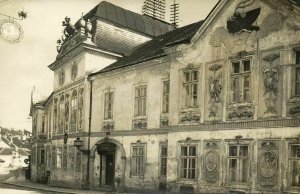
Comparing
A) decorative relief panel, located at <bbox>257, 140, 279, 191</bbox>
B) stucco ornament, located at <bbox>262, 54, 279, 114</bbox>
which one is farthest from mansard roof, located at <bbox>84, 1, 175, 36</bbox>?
decorative relief panel, located at <bbox>257, 140, 279, 191</bbox>

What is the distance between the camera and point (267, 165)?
31.0 ft

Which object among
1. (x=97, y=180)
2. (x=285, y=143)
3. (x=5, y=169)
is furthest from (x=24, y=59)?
(x=5, y=169)

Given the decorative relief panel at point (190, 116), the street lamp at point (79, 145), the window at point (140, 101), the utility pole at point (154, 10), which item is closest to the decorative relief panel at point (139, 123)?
the window at point (140, 101)

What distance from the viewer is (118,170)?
49.7 ft

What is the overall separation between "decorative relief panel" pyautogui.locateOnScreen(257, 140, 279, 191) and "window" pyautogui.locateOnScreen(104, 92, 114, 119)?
24.6 ft

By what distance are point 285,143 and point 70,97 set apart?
12.2 meters

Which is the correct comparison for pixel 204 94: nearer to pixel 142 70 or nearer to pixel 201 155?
pixel 201 155

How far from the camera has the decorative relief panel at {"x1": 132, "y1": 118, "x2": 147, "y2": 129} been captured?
46.4 ft

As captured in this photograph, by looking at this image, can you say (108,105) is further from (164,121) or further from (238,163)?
(238,163)

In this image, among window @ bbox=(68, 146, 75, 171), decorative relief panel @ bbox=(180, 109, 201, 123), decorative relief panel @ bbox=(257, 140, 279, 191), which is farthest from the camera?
window @ bbox=(68, 146, 75, 171)

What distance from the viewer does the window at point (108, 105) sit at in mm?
16016

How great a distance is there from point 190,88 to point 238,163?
271 centimetres

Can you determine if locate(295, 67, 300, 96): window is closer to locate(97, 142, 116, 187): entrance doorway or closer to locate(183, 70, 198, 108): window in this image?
locate(183, 70, 198, 108): window

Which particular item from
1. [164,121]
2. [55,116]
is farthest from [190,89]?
[55,116]
